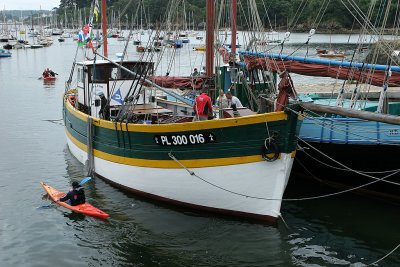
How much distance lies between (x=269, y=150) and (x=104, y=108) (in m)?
7.40

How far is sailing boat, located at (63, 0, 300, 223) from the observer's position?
1458 cm

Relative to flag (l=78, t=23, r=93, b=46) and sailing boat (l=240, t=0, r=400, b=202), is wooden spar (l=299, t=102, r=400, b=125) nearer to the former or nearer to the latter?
sailing boat (l=240, t=0, r=400, b=202)

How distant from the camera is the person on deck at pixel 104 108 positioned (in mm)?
19516

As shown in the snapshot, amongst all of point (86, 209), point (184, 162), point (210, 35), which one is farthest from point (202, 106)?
point (86, 209)

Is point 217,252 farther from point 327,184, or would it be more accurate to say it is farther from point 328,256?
point 327,184

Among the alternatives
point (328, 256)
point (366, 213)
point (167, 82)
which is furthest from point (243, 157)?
point (167, 82)

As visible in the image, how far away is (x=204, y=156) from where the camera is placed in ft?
50.3

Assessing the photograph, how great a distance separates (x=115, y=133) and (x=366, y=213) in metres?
8.20

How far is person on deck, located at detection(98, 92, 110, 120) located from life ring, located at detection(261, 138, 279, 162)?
7.13 metres

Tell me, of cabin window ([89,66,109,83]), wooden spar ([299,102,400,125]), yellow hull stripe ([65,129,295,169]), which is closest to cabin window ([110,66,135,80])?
cabin window ([89,66,109,83])

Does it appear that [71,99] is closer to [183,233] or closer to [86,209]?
[86,209]

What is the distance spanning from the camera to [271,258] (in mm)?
14008

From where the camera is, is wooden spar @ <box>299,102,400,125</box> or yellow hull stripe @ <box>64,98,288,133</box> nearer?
wooden spar @ <box>299,102,400,125</box>

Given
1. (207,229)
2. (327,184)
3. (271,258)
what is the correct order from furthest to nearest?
(327,184) → (207,229) → (271,258)
